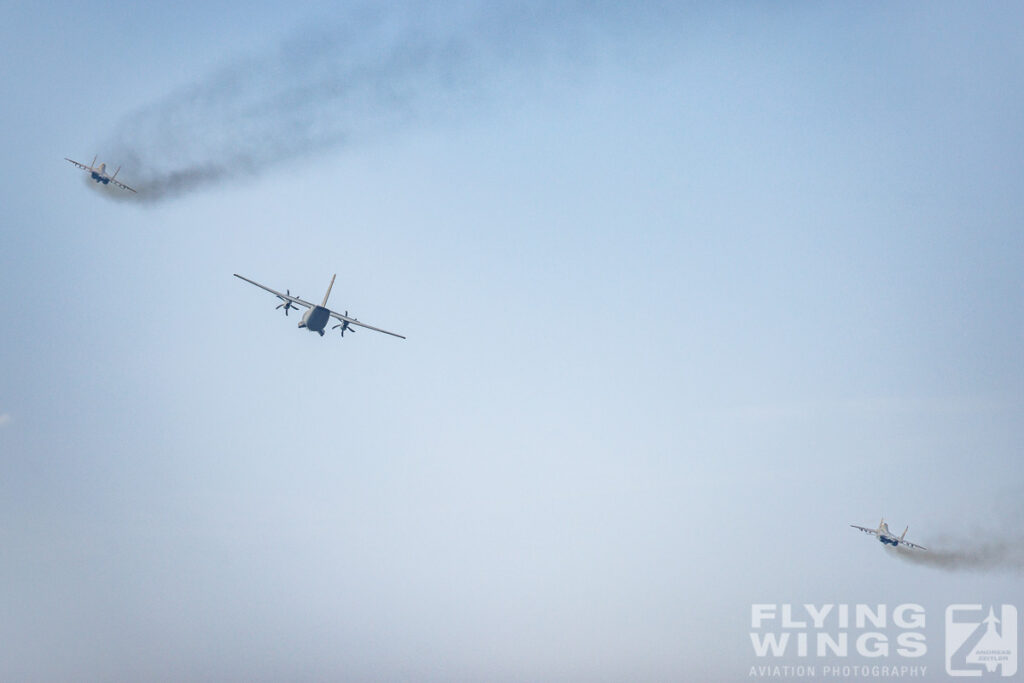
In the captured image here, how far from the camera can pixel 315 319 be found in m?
104

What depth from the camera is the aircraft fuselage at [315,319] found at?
104 metres

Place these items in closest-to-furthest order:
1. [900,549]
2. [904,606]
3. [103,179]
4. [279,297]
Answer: [279,297], [103,179], [904,606], [900,549]

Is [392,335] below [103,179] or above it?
below

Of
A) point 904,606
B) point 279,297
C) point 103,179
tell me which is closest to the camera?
point 279,297

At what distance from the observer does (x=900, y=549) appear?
155875 mm

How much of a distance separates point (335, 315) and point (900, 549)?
100169mm

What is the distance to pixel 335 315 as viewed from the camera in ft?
351

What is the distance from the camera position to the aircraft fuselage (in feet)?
341

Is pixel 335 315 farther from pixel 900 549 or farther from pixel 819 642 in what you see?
pixel 900 549

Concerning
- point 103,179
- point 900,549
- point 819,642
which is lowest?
point 819,642

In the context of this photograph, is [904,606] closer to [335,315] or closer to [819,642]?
[819,642]

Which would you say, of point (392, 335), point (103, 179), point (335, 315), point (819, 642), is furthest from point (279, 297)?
point (819, 642)

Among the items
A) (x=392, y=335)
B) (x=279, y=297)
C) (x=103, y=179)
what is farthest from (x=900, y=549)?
(x=103, y=179)

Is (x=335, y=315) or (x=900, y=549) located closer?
(x=335, y=315)
